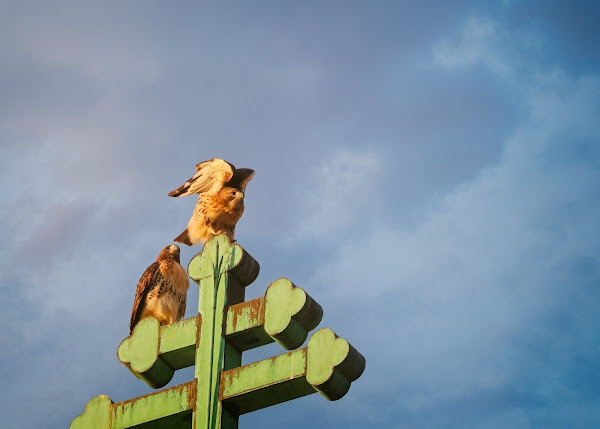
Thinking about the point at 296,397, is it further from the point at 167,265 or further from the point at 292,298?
the point at 167,265

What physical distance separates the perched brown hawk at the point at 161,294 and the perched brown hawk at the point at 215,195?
311 millimetres

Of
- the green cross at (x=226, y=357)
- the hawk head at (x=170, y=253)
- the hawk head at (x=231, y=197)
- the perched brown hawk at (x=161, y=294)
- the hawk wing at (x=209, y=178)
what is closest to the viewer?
the green cross at (x=226, y=357)

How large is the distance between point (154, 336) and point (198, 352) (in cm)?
34

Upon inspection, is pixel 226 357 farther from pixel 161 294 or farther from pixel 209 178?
pixel 161 294

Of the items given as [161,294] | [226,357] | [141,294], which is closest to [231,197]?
[161,294]

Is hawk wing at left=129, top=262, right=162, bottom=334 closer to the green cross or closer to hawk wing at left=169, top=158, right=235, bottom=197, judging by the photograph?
hawk wing at left=169, top=158, right=235, bottom=197

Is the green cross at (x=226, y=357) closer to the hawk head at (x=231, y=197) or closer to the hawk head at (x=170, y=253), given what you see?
the hawk head at (x=231, y=197)

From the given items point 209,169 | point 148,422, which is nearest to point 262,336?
point 148,422

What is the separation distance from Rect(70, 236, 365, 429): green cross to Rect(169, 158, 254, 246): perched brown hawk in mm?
1490

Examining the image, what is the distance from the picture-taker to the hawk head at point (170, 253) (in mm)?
8667

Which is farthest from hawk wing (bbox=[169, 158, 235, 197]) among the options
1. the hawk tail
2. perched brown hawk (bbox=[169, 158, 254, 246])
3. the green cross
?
the green cross

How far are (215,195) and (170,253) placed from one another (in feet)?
4.71

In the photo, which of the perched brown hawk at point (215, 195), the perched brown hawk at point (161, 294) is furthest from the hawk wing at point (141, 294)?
the perched brown hawk at point (215, 195)

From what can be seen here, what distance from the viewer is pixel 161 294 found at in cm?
801
